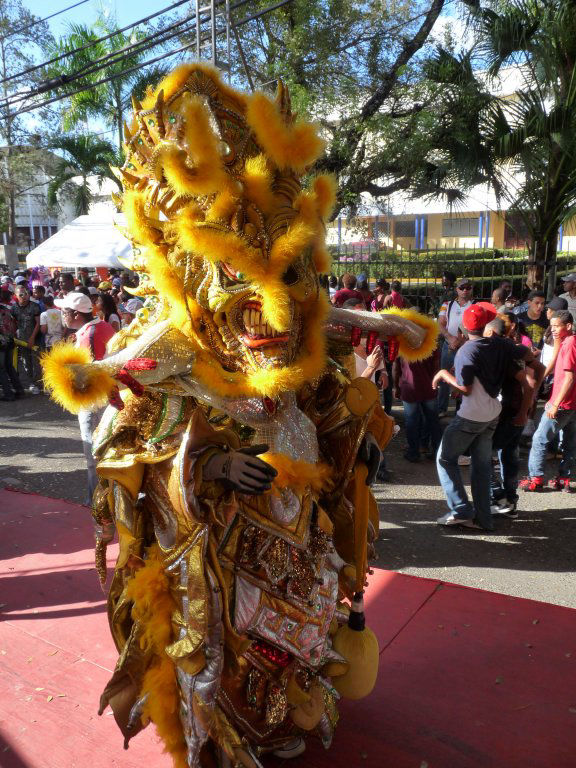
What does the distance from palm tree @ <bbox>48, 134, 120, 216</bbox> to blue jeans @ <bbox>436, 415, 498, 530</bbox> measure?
57.7 feet

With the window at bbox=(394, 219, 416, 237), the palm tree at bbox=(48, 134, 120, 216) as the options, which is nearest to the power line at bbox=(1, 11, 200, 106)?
the palm tree at bbox=(48, 134, 120, 216)

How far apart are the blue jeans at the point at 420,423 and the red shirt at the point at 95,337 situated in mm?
3018

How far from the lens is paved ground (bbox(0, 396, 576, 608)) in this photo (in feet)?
14.0

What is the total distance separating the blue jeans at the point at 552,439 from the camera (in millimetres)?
5512

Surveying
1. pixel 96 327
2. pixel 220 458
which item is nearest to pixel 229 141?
pixel 220 458

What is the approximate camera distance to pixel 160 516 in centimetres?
216

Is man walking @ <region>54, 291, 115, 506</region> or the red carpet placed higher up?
man walking @ <region>54, 291, 115, 506</region>

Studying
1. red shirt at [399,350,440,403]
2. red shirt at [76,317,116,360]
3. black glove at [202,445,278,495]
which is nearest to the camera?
black glove at [202,445,278,495]

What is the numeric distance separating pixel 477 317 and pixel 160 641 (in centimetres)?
351

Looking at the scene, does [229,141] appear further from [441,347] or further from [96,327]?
[441,347]

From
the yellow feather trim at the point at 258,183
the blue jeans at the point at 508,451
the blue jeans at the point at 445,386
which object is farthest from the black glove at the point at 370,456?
the blue jeans at the point at 445,386

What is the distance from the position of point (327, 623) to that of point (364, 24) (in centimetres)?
1384

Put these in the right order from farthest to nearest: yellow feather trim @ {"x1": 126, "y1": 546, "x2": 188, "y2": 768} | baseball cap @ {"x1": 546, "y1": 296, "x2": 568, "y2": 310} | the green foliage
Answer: the green foliage → baseball cap @ {"x1": 546, "y1": 296, "x2": 568, "y2": 310} → yellow feather trim @ {"x1": 126, "y1": 546, "x2": 188, "y2": 768}

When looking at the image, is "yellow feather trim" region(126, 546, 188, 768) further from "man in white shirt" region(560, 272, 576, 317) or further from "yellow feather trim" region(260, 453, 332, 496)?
"man in white shirt" region(560, 272, 576, 317)
